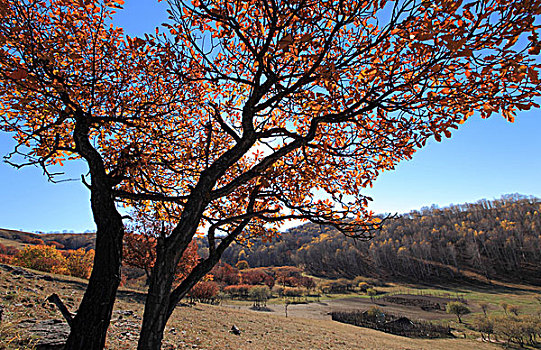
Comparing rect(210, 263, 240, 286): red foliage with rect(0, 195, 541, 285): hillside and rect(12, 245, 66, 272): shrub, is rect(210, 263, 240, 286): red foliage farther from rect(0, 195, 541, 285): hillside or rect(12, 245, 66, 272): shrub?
rect(12, 245, 66, 272): shrub

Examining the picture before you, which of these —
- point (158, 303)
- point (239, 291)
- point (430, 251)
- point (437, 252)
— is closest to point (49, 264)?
point (158, 303)

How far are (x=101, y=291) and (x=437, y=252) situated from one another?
488ft

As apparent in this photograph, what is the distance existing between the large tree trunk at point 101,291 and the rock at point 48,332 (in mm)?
3217

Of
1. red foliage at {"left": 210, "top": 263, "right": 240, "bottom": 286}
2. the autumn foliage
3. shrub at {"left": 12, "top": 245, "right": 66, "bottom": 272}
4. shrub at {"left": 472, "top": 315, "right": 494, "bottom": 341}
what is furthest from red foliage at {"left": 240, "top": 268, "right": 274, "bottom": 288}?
shrub at {"left": 472, "top": 315, "right": 494, "bottom": 341}

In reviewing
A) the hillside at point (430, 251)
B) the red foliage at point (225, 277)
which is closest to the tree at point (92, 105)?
the red foliage at point (225, 277)

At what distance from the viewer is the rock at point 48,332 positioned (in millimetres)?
5574

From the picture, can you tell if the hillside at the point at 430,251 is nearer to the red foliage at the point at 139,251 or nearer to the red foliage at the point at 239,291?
the red foliage at the point at 239,291

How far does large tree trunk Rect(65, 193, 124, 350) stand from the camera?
3496 millimetres

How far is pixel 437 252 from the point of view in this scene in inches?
4776

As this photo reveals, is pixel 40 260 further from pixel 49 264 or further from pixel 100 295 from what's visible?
pixel 100 295

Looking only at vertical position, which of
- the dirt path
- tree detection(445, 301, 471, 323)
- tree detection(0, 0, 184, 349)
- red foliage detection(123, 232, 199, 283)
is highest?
tree detection(0, 0, 184, 349)

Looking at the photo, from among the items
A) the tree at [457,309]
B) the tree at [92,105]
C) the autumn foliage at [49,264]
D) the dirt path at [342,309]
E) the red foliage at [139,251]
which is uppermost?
the tree at [92,105]

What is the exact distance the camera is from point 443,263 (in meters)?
112

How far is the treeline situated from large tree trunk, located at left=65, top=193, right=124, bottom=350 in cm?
10791
